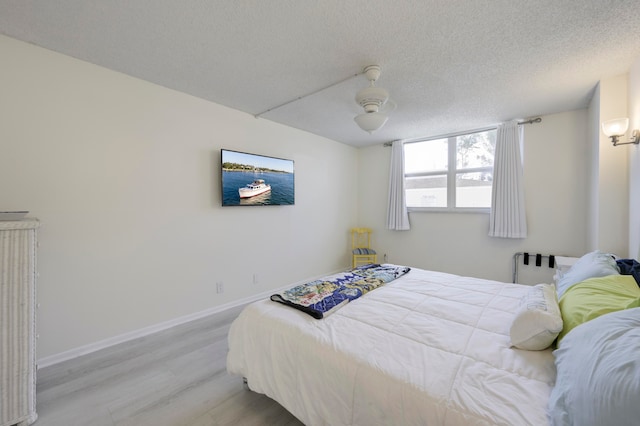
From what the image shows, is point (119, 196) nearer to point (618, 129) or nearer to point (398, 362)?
point (398, 362)

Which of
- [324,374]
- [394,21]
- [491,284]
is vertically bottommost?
[324,374]

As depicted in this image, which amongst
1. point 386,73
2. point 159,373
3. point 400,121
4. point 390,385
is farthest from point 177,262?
point 400,121

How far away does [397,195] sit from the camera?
4.61 meters

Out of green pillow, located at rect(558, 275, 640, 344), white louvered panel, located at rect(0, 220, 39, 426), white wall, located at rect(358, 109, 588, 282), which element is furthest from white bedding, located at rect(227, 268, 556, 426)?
white wall, located at rect(358, 109, 588, 282)

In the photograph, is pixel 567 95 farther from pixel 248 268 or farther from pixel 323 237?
pixel 248 268

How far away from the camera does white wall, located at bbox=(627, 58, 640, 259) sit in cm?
210

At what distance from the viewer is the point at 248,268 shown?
136 inches

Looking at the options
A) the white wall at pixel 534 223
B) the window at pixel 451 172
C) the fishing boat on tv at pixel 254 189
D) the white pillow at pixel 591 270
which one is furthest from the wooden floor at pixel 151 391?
the window at pixel 451 172

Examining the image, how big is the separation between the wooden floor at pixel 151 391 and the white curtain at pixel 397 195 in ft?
10.8

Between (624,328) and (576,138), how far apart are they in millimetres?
3467

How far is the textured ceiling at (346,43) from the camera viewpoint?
1630mm

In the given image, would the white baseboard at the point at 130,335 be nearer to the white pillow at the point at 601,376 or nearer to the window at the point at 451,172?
the white pillow at the point at 601,376

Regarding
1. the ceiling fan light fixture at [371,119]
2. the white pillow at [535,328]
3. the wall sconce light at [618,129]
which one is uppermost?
the ceiling fan light fixture at [371,119]

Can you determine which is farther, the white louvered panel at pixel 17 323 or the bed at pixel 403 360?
the white louvered panel at pixel 17 323
